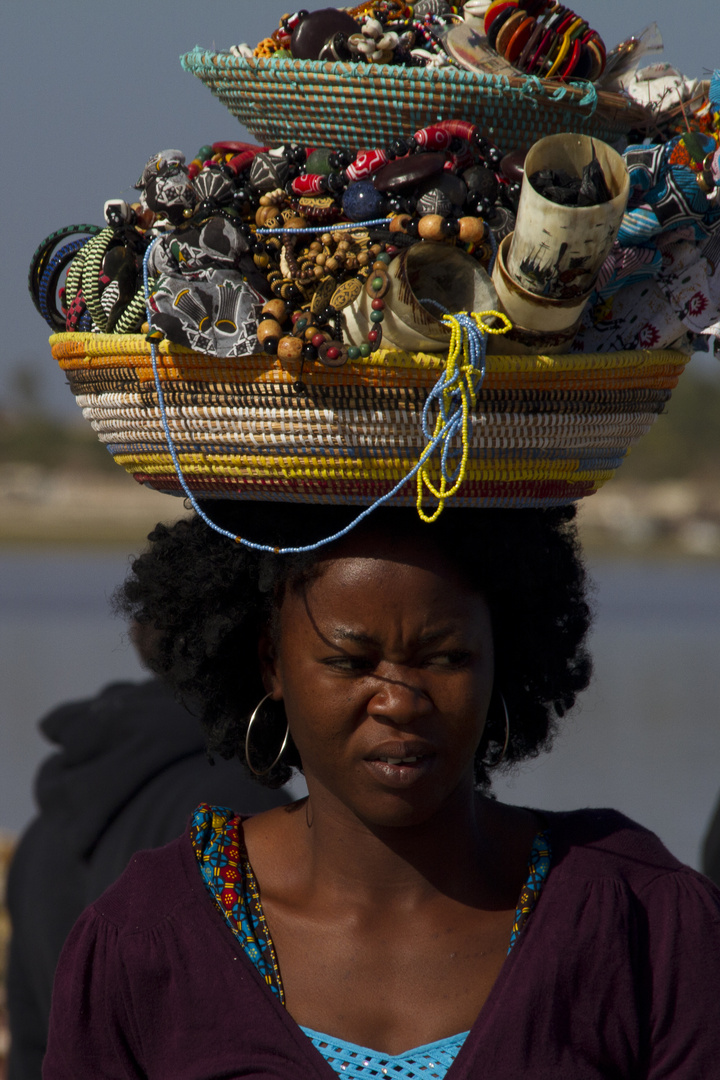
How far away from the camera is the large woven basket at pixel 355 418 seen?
5.21ft

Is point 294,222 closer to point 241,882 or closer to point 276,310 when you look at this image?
point 276,310

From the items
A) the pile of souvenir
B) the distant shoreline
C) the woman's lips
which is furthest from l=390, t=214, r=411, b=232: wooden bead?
the distant shoreline

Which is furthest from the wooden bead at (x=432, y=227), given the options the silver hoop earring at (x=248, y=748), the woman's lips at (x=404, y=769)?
the silver hoop earring at (x=248, y=748)

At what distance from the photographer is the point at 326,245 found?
1579mm

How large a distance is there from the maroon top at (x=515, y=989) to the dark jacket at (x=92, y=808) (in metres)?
0.86

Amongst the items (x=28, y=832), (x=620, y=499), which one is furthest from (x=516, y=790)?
(x=620, y=499)

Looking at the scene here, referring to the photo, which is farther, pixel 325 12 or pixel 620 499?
pixel 620 499

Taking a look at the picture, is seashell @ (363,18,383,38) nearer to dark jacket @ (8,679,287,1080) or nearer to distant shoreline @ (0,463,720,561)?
dark jacket @ (8,679,287,1080)

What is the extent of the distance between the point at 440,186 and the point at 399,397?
241 millimetres

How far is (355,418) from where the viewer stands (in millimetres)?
1596

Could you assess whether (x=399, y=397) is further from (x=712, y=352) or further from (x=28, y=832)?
(x=28, y=832)

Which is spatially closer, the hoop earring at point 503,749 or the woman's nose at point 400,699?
the woman's nose at point 400,699

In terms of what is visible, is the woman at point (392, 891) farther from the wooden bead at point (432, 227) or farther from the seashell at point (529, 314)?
the wooden bead at point (432, 227)

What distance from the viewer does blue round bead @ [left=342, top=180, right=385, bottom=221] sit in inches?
Result: 60.9
